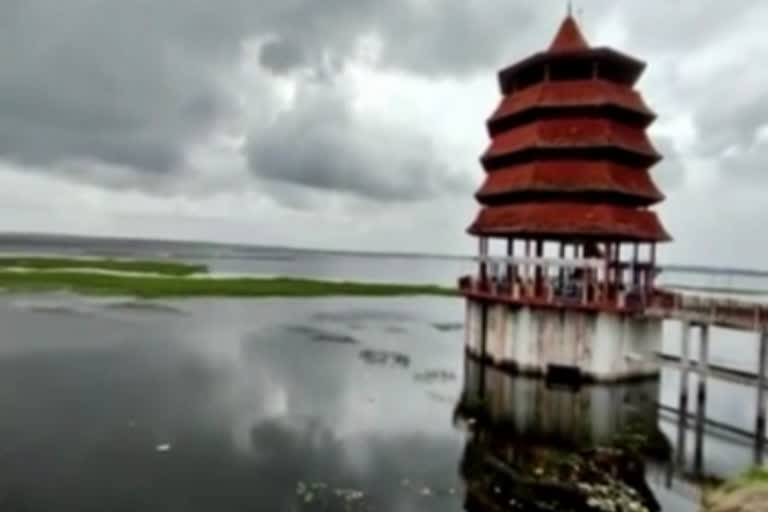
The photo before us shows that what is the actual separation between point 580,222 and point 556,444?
11833 millimetres

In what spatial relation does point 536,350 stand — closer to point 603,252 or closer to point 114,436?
point 603,252

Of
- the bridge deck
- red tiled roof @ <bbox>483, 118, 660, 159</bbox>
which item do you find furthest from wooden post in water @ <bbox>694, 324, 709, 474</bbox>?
red tiled roof @ <bbox>483, 118, 660, 159</bbox>

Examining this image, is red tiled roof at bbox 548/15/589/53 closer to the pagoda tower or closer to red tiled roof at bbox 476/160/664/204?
the pagoda tower

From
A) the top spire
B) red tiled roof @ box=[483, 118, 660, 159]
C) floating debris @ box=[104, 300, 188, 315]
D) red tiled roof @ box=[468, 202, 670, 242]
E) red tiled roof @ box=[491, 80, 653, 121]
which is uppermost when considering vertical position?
the top spire

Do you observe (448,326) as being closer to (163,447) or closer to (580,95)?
(580,95)

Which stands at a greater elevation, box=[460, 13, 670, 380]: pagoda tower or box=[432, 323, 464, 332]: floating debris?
box=[460, 13, 670, 380]: pagoda tower

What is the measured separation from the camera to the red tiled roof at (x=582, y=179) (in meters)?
32.0

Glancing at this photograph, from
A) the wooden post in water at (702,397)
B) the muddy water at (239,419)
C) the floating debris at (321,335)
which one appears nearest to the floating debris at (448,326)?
the muddy water at (239,419)

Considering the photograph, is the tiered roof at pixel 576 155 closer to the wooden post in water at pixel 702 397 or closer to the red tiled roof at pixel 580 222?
the red tiled roof at pixel 580 222

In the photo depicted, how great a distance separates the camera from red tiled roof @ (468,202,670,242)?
31234 millimetres

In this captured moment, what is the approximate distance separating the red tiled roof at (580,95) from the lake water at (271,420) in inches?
515

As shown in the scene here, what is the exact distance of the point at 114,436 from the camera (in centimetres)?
2142

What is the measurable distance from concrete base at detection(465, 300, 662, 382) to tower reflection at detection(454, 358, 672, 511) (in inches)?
25.9

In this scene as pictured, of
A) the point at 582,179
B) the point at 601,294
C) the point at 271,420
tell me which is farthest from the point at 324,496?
the point at 582,179
